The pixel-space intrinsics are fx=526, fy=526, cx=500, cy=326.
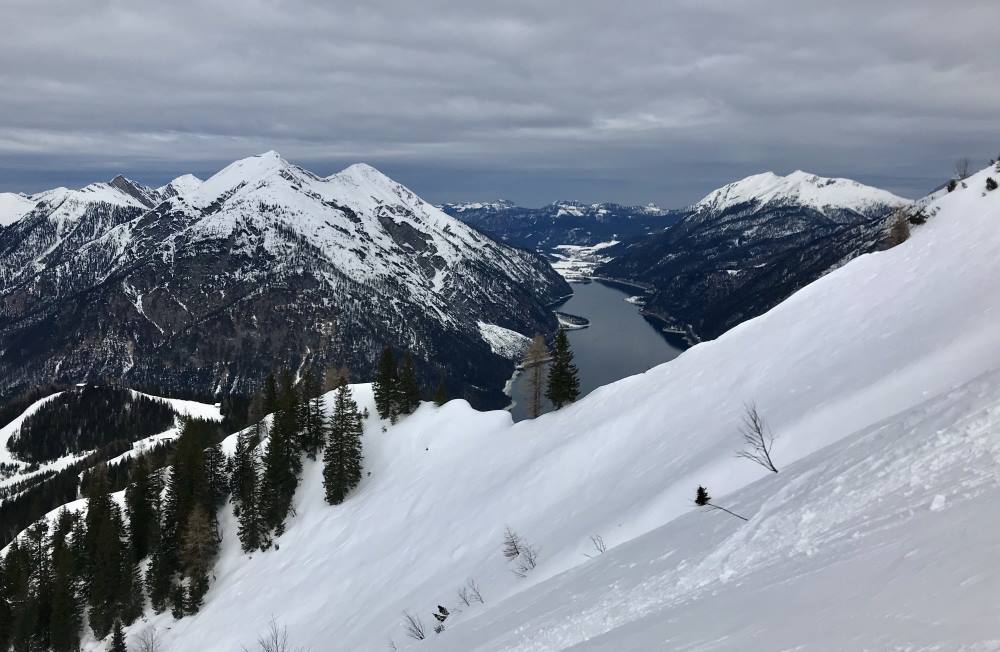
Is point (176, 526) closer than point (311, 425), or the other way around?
point (176, 526)

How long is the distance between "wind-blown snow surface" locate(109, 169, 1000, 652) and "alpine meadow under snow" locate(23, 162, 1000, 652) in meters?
0.10

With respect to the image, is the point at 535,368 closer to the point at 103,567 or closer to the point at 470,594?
the point at 470,594

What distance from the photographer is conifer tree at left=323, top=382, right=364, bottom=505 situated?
65375 millimetres

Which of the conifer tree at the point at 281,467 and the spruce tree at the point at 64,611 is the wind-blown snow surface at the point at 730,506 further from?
the spruce tree at the point at 64,611

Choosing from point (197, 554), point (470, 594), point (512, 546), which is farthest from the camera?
point (197, 554)

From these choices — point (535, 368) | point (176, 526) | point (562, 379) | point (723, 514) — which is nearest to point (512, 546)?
point (723, 514)

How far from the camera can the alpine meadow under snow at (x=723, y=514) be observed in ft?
31.9

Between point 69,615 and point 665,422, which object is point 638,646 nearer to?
point 665,422

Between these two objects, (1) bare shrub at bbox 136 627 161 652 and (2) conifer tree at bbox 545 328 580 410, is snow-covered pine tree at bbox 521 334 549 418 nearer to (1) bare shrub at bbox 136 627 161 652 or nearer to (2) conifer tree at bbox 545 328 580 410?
(2) conifer tree at bbox 545 328 580 410

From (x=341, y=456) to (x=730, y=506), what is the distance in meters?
55.7

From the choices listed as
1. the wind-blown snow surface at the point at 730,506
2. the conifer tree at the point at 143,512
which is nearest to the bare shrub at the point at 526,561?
the wind-blown snow surface at the point at 730,506

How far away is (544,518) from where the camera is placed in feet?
121

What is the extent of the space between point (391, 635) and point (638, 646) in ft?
78.5

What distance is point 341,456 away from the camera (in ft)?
217
